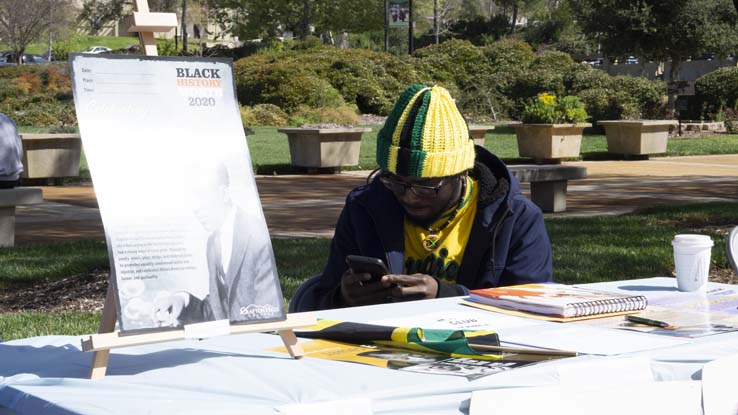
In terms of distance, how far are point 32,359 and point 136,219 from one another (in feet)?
1.71

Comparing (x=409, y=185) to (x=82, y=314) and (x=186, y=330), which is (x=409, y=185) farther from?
(x=82, y=314)

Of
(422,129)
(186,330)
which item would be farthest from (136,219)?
(422,129)

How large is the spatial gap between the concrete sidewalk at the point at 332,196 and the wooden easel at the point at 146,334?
7799mm

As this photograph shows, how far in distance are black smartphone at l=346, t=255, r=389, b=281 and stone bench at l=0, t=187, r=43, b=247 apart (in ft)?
23.1

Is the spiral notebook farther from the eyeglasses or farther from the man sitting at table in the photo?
the eyeglasses

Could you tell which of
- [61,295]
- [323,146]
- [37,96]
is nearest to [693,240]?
[61,295]

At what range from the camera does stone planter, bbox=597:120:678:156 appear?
21375 mm

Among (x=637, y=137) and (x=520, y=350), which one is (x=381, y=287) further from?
(x=637, y=137)

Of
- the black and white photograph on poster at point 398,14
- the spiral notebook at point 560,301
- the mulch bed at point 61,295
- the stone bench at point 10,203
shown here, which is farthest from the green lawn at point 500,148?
the black and white photograph on poster at point 398,14

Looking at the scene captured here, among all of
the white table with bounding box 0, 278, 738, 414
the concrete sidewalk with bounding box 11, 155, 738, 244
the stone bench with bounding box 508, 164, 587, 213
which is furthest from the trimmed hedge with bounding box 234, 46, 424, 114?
the white table with bounding box 0, 278, 738, 414

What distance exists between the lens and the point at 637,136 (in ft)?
70.1

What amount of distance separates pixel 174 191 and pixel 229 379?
466 mm

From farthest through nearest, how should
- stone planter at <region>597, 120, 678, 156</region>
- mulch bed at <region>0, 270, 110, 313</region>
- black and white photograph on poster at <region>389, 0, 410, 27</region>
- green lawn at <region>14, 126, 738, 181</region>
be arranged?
black and white photograph on poster at <region>389, 0, 410, 27</region>
stone planter at <region>597, 120, 678, 156</region>
green lawn at <region>14, 126, 738, 181</region>
mulch bed at <region>0, 270, 110, 313</region>

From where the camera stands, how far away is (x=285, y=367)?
2.48 metres
